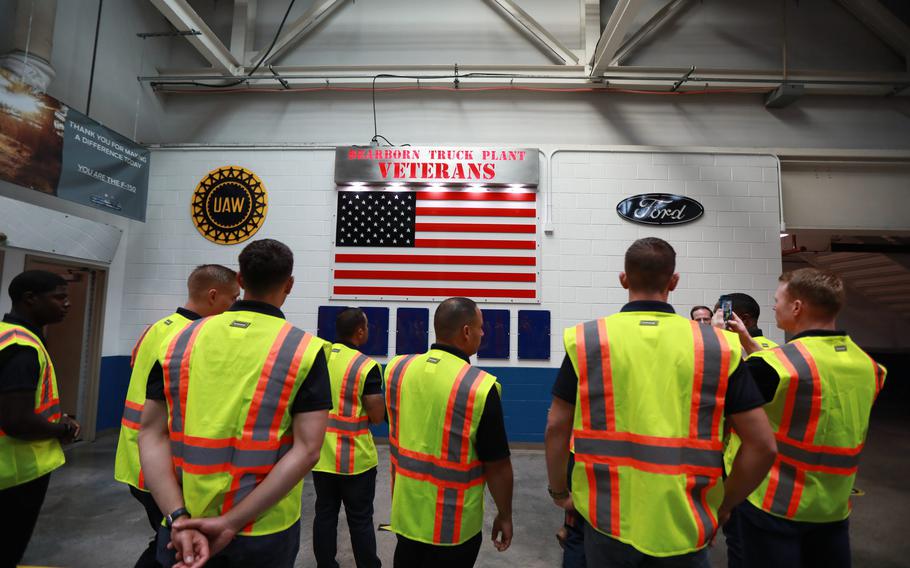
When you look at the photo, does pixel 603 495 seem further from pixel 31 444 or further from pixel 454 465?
pixel 31 444

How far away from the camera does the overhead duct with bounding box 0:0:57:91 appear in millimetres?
3920

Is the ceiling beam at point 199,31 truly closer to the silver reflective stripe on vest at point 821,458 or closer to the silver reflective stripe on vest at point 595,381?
the silver reflective stripe on vest at point 595,381

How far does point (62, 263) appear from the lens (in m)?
4.75

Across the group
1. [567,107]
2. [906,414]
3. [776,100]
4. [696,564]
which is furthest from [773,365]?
[906,414]

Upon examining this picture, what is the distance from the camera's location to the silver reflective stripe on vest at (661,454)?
1288 millimetres

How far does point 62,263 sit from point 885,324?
15.7 meters

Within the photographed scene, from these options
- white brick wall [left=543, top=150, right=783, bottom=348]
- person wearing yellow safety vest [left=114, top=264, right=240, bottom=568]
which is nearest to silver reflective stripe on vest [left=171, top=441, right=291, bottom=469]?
person wearing yellow safety vest [left=114, top=264, right=240, bottom=568]

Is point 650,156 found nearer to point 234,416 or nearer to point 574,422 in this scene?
point 574,422

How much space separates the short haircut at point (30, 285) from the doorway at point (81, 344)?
373cm

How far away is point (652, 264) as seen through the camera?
1.43 m

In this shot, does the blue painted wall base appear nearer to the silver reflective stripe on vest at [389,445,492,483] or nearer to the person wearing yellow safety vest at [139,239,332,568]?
the person wearing yellow safety vest at [139,239,332,568]

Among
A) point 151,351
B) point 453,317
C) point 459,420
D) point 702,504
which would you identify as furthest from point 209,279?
point 702,504

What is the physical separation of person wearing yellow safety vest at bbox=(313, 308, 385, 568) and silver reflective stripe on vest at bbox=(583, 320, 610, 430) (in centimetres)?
129

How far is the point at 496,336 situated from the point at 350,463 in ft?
10.5
